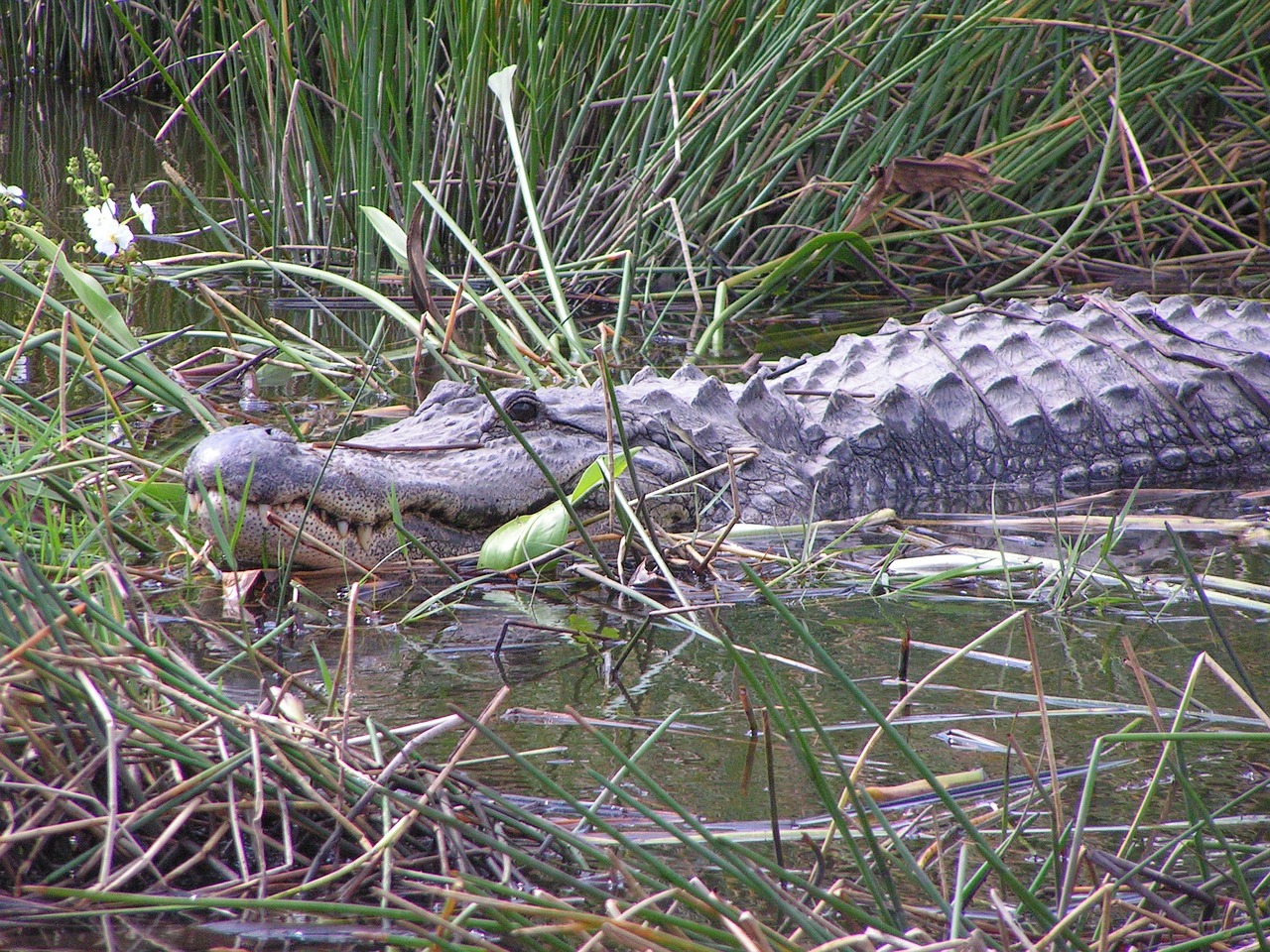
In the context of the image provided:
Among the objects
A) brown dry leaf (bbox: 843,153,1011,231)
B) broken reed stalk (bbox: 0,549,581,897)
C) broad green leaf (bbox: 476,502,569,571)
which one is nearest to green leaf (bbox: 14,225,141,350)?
broad green leaf (bbox: 476,502,569,571)

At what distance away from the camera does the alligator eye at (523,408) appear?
3072mm

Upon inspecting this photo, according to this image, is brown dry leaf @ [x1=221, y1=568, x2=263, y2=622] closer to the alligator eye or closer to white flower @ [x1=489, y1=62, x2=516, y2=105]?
the alligator eye

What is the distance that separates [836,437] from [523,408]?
102cm

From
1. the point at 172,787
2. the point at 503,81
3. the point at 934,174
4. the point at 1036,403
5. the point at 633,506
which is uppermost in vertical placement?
the point at 503,81

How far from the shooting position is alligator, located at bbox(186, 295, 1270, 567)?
2.60 metres

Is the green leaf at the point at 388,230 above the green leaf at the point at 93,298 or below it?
below

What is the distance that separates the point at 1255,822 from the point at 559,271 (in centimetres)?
357

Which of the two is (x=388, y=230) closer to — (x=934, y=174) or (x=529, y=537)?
(x=529, y=537)

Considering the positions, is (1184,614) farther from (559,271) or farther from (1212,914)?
(559,271)

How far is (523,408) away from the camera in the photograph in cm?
309

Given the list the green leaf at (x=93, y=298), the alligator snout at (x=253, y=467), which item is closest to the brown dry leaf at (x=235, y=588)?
the alligator snout at (x=253, y=467)

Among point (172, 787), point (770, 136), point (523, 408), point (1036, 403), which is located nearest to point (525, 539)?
point (523, 408)

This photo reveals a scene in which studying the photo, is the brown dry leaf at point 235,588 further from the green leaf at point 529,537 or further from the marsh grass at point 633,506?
the green leaf at point 529,537

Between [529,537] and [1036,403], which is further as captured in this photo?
→ [1036,403]
